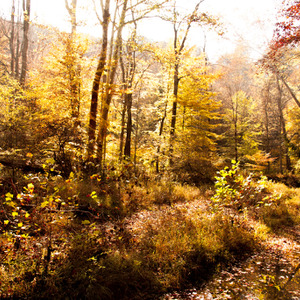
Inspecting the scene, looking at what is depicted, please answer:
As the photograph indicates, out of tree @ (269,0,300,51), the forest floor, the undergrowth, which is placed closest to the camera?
the undergrowth

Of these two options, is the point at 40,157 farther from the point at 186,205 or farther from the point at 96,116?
the point at 186,205

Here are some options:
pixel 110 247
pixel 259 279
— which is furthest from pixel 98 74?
pixel 259 279

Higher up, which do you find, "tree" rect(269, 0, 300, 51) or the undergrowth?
"tree" rect(269, 0, 300, 51)

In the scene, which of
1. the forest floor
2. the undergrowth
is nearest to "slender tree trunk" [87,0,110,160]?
the undergrowth

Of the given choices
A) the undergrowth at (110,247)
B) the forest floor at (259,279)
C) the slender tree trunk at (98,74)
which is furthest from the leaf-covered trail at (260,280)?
the slender tree trunk at (98,74)

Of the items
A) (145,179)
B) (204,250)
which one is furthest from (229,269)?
(145,179)

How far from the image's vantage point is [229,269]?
4223 millimetres

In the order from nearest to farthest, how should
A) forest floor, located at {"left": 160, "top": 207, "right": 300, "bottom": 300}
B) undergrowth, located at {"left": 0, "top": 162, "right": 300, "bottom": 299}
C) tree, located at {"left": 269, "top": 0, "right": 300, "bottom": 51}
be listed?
undergrowth, located at {"left": 0, "top": 162, "right": 300, "bottom": 299} < forest floor, located at {"left": 160, "top": 207, "right": 300, "bottom": 300} < tree, located at {"left": 269, "top": 0, "right": 300, "bottom": 51}

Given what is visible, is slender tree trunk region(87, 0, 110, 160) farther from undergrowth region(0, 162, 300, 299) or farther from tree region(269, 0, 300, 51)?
tree region(269, 0, 300, 51)

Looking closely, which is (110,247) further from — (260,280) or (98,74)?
(98,74)

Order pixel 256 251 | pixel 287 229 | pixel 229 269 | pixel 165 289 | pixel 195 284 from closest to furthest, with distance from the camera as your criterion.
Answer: pixel 165 289 < pixel 195 284 < pixel 229 269 < pixel 256 251 < pixel 287 229

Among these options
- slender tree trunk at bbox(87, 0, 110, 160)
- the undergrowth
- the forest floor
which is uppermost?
slender tree trunk at bbox(87, 0, 110, 160)

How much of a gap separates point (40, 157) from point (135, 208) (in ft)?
11.9

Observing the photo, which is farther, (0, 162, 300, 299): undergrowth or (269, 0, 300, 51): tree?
(269, 0, 300, 51): tree
